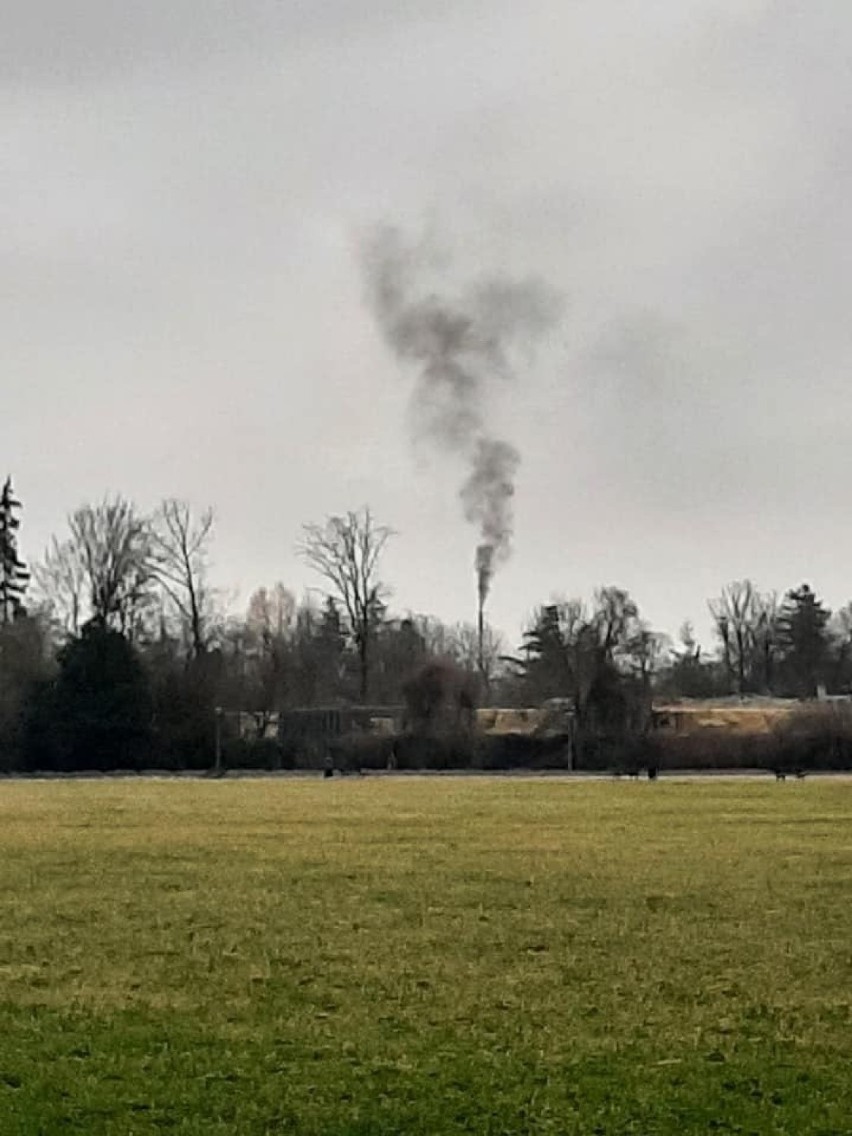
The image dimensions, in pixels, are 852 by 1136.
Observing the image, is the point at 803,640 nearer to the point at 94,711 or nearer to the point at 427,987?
the point at 94,711

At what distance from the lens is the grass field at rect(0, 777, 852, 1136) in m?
9.38

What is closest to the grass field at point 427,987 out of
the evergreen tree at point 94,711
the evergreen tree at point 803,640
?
the evergreen tree at point 94,711

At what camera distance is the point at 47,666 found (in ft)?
292

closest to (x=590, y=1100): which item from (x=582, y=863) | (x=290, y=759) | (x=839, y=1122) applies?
(x=839, y=1122)

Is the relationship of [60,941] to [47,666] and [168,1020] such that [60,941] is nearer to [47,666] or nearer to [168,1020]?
[168,1020]

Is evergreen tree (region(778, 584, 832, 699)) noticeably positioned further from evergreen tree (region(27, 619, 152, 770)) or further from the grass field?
the grass field

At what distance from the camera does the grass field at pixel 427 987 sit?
9.38 metres

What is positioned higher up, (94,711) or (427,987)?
(94,711)

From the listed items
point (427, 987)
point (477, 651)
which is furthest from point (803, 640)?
point (427, 987)

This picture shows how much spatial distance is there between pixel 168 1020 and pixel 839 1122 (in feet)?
Result: 15.8

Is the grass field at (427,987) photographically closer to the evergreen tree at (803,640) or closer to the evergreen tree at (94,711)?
the evergreen tree at (94,711)

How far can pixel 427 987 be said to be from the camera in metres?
13.5

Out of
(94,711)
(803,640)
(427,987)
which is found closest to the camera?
(427,987)

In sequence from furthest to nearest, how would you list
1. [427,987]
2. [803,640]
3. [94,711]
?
[803,640] → [94,711] → [427,987]
